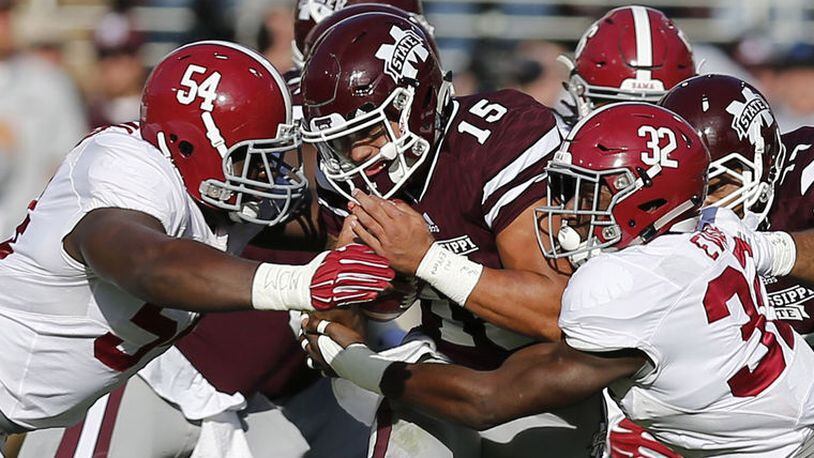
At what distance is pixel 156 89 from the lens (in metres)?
3.76

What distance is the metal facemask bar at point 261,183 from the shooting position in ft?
12.1

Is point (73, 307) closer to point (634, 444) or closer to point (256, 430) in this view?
point (256, 430)

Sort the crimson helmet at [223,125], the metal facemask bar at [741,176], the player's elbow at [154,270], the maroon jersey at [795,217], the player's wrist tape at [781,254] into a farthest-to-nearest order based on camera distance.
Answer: the maroon jersey at [795,217] → the metal facemask bar at [741,176] → the player's wrist tape at [781,254] → the crimson helmet at [223,125] → the player's elbow at [154,270]

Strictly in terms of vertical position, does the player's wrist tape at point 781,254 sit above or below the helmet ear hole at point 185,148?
below

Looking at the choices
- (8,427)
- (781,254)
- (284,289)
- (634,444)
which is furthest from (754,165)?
(8,427)

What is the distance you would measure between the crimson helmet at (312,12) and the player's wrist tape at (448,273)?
188cm

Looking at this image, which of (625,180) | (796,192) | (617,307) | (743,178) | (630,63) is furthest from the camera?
(630,63)

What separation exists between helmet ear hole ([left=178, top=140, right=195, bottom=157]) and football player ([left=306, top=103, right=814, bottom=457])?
2.34ft

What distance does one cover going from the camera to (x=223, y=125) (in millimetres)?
3680

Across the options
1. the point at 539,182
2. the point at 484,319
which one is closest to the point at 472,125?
the point at 539,182

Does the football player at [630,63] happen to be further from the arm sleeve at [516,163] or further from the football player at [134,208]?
the football player at [134,208]

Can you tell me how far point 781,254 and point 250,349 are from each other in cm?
191

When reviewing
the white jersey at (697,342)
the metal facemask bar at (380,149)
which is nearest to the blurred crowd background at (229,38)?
the metal facemask bar at (380,149)

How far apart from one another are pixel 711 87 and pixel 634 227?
87cm
